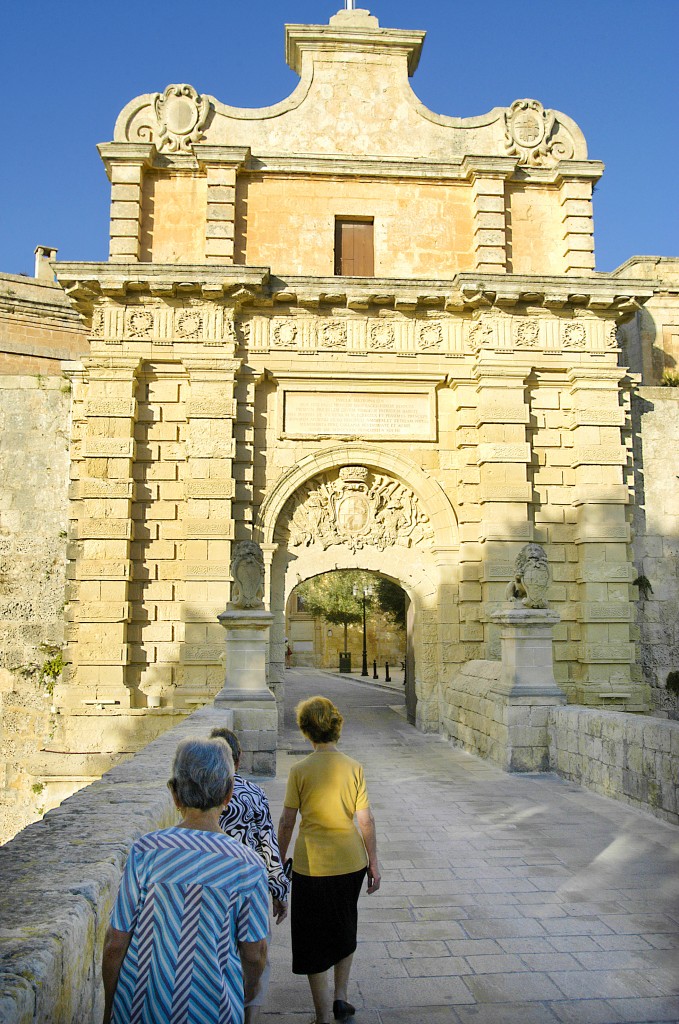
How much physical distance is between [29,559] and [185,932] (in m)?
12.4

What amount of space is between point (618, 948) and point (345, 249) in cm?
1196

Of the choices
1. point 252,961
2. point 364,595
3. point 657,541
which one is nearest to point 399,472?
point 657,541

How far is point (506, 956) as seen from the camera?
402 cm

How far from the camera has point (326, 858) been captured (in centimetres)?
345

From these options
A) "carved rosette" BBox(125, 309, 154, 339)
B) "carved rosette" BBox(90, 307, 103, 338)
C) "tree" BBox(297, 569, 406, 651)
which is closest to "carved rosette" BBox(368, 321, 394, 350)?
"carved rosette" BBox(125, 309, 154, 339)

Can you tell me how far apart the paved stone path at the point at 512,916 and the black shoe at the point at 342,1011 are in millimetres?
65

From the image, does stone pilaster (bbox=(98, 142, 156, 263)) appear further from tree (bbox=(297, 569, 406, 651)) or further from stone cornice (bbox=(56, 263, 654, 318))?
tree (bbox=(297, 569, 406, 651))

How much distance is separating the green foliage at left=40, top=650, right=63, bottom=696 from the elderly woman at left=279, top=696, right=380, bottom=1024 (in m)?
10.3

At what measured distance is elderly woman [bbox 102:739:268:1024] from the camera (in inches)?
81.4

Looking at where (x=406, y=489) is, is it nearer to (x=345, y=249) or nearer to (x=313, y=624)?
(x=345, y=249)

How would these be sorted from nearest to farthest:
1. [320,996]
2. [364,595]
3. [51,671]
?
1. [320,996]
2. [51,671]
3. [364,595]

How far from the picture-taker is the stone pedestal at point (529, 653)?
947 centimetres

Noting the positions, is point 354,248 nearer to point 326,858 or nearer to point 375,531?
point 375,531

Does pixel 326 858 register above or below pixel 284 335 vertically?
below
